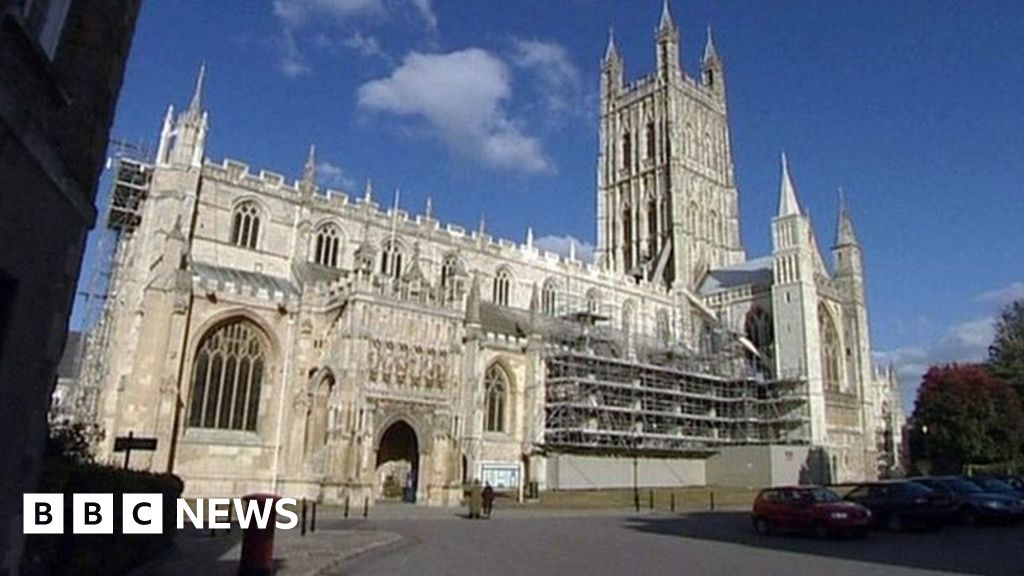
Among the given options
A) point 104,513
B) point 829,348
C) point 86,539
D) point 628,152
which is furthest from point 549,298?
point 86,539

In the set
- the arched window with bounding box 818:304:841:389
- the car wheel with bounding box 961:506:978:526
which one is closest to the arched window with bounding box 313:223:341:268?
the car wheel with bounding box 961:506:978:526

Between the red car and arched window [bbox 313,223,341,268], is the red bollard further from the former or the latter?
arched window [bbox 313,223,341,268]

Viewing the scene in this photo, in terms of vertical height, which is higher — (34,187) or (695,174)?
(695,174)

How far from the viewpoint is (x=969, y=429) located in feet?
147

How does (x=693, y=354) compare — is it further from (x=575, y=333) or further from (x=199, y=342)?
(x=199, y=342)

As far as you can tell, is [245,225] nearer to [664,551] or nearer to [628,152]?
[664,551]

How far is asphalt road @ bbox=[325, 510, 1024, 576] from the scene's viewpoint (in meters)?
12.0

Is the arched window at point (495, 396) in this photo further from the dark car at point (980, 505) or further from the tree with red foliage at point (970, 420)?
the tree with red foliage at point (970, 420)

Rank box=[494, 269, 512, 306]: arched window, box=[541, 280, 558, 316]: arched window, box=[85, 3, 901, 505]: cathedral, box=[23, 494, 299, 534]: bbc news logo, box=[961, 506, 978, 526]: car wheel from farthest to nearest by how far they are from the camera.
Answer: box=[541, 280, 558, 316]: arched window < box=[494, 269, 512, 306]: arched window < box=[85, 3, 901, 505]: cathedral < box=[961, 506, 978, 526]: car wheel < box=[23, 494, 299, 534]: bbc news logo

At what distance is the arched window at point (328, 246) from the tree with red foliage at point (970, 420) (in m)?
40.2

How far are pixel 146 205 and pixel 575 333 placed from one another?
2489 cm

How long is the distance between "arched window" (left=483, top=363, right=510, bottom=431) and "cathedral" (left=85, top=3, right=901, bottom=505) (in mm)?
121

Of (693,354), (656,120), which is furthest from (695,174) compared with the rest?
(693,354)

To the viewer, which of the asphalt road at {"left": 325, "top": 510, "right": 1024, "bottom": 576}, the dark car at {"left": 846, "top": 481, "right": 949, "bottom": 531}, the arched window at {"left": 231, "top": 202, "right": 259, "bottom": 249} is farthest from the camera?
the arched window at {"left": 231, "top": 202, "right": 259, "bottom": 249}
